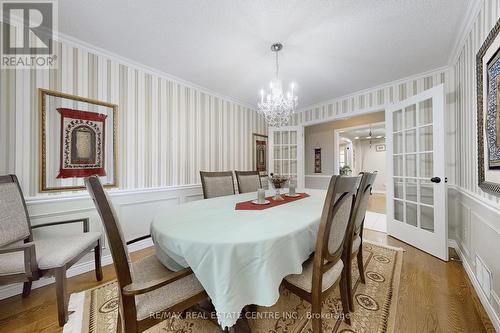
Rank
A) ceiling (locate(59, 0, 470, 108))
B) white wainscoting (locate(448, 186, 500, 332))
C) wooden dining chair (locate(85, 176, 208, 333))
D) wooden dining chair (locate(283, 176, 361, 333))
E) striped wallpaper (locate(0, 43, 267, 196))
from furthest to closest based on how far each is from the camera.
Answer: striped wallpaper (locate(0, 43, 267, 196))
ceiling (locate(59, 0, 470, 108))
white wainscoting (locate(448, 186, 500, 332))
wooden dining chair (locate(283, 176, 361, 333))
wooden dining chair (locate(85, 176, 208, 333))

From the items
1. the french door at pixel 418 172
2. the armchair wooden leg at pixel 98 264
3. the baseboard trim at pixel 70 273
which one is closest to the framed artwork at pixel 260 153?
the french door at pixel 418 172

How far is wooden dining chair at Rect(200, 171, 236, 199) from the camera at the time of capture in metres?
2.31

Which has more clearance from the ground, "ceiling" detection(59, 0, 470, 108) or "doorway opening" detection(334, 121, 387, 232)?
"ceiling" detection(59, 0, 470, 108)

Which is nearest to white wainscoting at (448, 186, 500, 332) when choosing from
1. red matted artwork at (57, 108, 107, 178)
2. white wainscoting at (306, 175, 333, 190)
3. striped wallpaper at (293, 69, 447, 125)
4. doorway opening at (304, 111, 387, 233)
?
doorway opening at (304, 111, 387, 233)

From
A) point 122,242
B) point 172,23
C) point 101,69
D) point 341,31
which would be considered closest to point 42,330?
point 122,242

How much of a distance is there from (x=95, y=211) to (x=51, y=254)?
2.65ft

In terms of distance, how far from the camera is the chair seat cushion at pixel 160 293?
884 millimetres

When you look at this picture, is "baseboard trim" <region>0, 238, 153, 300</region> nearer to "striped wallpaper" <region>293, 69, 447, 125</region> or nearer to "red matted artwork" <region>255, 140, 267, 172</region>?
"red matted artwork" <region>255, 140, 267, 172</region>

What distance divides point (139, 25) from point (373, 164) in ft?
28.1

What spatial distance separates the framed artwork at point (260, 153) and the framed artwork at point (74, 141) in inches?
101

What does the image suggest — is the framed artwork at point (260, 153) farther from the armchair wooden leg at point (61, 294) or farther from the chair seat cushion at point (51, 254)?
the armchair wooden leg at point (61, 294)

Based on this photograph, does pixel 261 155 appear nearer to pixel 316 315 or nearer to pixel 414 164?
pixel 414 164

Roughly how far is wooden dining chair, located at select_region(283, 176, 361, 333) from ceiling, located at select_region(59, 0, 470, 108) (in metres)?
1.53

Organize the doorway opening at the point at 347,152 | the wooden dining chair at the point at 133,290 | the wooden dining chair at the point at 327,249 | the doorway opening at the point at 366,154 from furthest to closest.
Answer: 1. the doorway opening at the point at 366,154
2. the doorway opening at the point at 347,152
3. the wooden dining chair at the point at 327,249
4. the wooden dining chair at the point at 133,290
